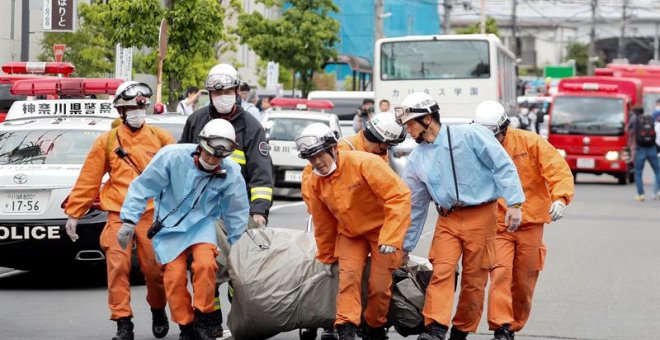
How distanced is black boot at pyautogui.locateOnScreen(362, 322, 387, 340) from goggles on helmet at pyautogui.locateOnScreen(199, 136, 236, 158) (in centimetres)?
143

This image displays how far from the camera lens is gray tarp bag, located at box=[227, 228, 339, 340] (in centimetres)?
926

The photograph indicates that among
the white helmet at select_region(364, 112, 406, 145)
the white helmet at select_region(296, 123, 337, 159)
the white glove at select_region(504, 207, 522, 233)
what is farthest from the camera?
the white helmet at select_region(364, 112, 406, 145)

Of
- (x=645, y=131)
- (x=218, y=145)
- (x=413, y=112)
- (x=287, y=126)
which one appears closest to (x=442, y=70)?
(x=645, y=131)

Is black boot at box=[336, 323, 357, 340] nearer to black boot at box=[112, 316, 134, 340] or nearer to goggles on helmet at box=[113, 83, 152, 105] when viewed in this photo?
black boot at box=[112, 316, 134, 340]

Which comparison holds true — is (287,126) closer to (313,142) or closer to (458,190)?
(458,190)

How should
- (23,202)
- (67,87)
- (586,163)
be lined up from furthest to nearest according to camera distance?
(586,163)
(67,87)
(23,202)

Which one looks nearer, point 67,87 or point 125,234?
point 125,234

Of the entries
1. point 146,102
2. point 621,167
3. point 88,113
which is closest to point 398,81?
point 621,167

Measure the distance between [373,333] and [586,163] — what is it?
1069 inches

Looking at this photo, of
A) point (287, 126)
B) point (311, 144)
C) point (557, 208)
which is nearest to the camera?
point (311, 144)

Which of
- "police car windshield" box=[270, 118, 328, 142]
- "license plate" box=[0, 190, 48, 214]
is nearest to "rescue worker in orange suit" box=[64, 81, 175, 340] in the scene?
"license plate" box=[0, 190, 48, 214]

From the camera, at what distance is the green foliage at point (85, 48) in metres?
32.7

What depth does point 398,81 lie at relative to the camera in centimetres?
3300

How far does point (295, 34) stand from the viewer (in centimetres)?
4441
